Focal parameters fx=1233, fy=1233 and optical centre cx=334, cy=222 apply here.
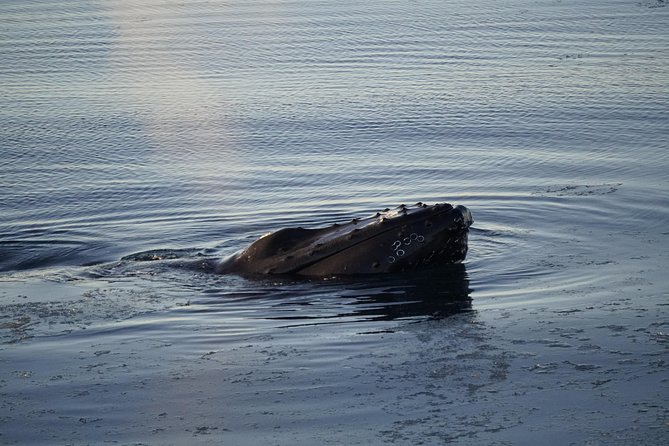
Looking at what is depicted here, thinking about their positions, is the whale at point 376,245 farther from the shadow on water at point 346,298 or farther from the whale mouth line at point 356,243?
the shadow on water at point 346,298

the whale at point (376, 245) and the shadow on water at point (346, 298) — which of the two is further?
the whale at point (376, 245)

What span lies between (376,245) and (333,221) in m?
4.13

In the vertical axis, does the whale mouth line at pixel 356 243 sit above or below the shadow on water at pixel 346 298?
above

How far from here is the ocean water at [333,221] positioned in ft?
30.9

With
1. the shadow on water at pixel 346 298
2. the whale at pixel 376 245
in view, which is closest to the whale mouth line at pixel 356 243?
the whale at pixel 376 245

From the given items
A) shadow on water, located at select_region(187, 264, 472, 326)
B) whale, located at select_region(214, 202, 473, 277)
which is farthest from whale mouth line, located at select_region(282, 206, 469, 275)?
shadow on water, located at select_region(187, 264, 472, 326)

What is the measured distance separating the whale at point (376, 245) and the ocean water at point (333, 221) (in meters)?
0.21

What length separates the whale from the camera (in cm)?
1184

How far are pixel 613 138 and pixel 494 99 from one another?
12.5ft

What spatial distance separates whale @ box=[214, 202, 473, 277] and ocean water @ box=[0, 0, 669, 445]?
21cm

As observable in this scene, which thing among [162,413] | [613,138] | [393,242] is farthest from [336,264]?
[613,138]

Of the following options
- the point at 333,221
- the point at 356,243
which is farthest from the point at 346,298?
the point at 333,221

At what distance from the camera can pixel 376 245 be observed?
12023mm

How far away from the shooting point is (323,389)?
9.73 metres
